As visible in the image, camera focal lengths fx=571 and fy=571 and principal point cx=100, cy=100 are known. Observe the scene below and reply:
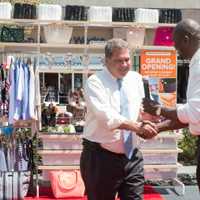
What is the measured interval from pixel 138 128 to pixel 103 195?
58 centimetres

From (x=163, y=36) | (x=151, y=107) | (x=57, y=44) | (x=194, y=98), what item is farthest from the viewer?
(x=163, y=36)

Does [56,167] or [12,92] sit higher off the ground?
[12,92]

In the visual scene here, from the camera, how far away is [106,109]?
4094 millimetres

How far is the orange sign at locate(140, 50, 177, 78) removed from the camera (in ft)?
24.4

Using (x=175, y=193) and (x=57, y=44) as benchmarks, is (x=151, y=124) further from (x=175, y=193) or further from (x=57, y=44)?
(x=175, y=193)

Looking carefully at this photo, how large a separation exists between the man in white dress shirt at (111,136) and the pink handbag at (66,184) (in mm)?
2725

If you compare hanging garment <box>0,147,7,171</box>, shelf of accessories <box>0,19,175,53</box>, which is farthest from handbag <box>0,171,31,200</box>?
shelf of accessories <box>0,19,175,53</box>

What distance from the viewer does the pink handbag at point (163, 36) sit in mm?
7746

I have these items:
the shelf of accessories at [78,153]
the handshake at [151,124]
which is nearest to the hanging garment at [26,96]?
the shelf of accessories at [78,153]

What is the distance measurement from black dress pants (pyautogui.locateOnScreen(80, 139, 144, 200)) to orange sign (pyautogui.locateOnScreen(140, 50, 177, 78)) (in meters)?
3.27

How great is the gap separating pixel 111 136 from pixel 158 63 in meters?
3.46

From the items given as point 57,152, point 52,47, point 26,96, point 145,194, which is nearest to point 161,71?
point 52,47

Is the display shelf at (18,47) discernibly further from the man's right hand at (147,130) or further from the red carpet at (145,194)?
the man's right hand at (147,130)

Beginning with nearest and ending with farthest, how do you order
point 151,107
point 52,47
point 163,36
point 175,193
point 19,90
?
point 151,107
point 19,90
point 52,47
point 175,193
point 163,36
